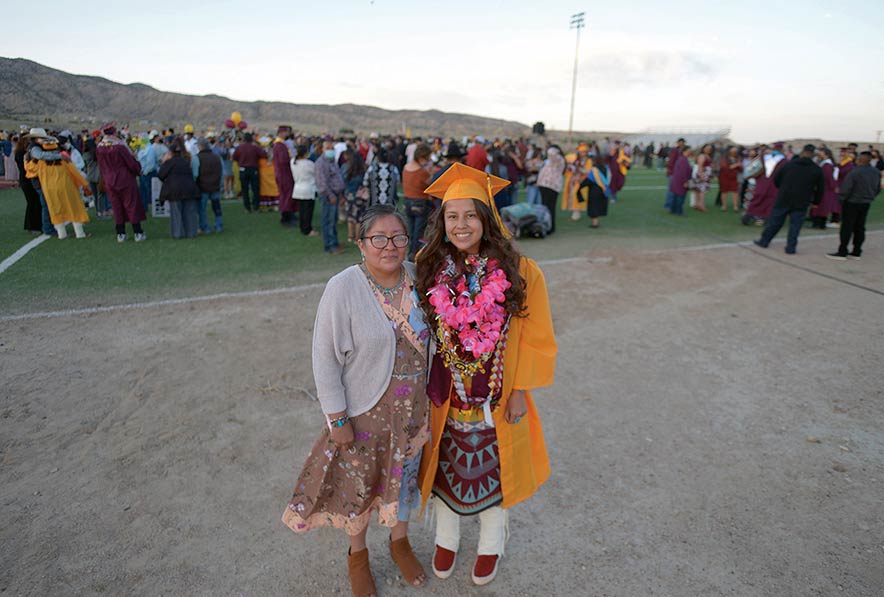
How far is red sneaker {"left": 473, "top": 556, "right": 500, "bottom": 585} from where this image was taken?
2.67 meters

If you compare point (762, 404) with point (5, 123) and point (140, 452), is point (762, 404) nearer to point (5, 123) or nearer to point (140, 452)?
point (140, 452)

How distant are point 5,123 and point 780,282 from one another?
50154 mm

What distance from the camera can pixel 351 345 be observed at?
224 cm

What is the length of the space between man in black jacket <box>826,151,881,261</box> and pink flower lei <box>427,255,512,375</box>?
9186 millimetres

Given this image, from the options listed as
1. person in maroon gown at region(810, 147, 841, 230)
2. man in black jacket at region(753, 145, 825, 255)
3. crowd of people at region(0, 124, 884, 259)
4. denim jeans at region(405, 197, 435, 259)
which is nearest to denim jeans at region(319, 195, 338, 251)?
crowd of people at region(0, 124, 884, 259)

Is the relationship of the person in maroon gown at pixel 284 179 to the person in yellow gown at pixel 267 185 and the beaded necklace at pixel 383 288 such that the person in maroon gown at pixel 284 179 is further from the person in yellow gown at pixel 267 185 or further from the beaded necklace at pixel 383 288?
the beaded necklace at pixel 383 288

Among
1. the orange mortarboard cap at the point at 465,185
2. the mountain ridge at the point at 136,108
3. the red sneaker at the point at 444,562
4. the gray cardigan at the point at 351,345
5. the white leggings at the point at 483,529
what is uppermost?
the mountain ridge at the point at 136,108

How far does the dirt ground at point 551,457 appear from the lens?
8.96ft

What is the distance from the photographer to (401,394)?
235 centimetres

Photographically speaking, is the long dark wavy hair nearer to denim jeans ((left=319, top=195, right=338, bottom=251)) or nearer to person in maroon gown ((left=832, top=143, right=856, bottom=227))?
denim jeans ((left=319, top=195, right=338, bottom=251))

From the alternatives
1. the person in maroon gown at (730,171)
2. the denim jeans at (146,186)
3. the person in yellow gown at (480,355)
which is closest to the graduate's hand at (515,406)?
the person in yellow gown at (480,355)

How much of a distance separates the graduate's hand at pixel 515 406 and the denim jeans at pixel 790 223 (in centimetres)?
902

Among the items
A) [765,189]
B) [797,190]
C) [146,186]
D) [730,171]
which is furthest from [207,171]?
[730,171]

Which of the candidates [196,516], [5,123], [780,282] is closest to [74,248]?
[196,516]
